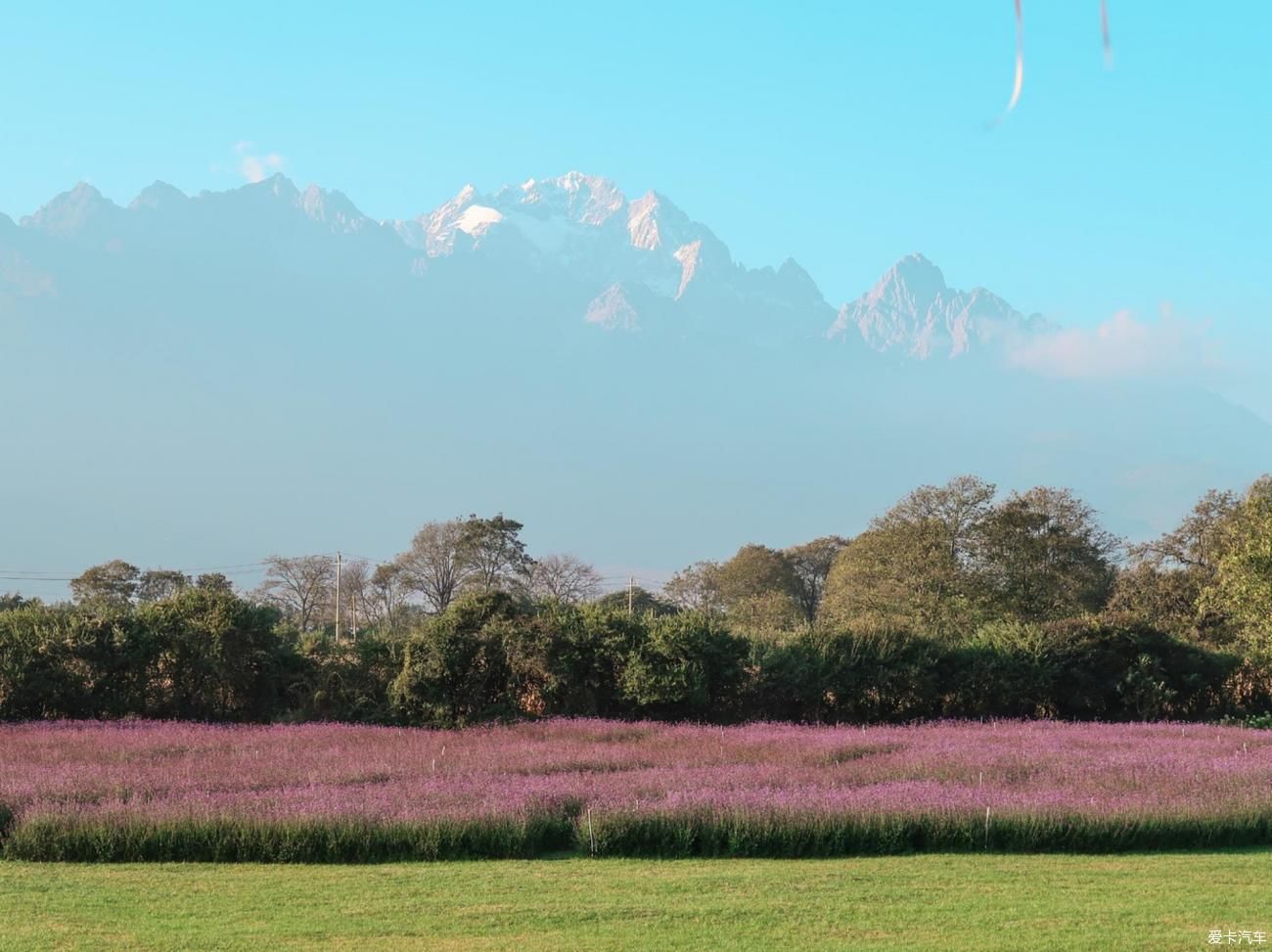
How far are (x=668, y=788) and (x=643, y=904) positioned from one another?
560 centimetres

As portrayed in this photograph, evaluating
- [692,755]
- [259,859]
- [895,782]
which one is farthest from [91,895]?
[692,755]

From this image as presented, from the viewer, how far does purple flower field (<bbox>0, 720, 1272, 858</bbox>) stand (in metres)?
12.9

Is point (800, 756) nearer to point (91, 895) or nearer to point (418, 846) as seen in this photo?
point (418, 846)

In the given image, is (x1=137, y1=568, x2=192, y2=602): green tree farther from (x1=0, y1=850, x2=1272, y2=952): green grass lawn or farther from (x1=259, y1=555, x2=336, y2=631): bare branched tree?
(x1=0, y1=850, x2=1272, y2=952): green grass lawn

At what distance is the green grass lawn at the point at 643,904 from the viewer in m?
8.59

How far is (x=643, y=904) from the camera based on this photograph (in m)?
9.71

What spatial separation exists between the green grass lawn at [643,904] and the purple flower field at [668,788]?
777mm

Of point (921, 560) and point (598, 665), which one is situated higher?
point (921, 560)

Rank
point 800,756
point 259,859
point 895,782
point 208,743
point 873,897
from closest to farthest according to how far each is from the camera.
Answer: point 873,897 → point 259,859 → point 895,782 → point 800,756 → point 208,743

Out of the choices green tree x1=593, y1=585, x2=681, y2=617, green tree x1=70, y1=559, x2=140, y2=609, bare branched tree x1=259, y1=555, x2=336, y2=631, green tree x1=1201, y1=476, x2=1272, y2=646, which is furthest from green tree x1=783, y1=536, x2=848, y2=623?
green tree x1=1201, y1=476, x2=1272, y2=646

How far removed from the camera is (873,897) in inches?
396

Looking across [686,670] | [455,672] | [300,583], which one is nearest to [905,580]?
[686,670]

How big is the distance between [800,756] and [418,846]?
907 centimetres

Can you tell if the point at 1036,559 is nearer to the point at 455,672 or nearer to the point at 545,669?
the point at 545,669
